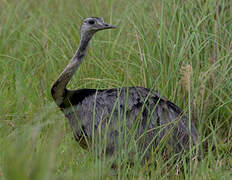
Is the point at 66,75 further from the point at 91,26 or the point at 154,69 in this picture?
the point at 154,69

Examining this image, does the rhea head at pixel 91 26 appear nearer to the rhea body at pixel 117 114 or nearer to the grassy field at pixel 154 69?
the rhea body at pixel 117 114

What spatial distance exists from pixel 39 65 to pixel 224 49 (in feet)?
6.61

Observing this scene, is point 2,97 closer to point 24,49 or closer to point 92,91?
point 92,91

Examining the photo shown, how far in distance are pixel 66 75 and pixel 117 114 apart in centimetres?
71

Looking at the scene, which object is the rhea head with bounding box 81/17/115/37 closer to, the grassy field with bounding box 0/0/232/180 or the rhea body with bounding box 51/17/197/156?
the rhea body with bounding box 51/17/197/156

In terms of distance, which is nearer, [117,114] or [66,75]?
[117,114]

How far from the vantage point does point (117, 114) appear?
3842 mm

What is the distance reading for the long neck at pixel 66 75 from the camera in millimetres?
4219

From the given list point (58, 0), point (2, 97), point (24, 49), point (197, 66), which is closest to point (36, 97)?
point (2, 97)

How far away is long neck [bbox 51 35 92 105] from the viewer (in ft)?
13.8

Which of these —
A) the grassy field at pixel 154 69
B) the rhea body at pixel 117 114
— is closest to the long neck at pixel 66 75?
the rhea body at pixel 117 114

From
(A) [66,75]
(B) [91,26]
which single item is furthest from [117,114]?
(B) [91,26]

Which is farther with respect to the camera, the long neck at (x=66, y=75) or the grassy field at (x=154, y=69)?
the long neck at (x=66, y=75)

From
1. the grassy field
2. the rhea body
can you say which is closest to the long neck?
the rhea body
